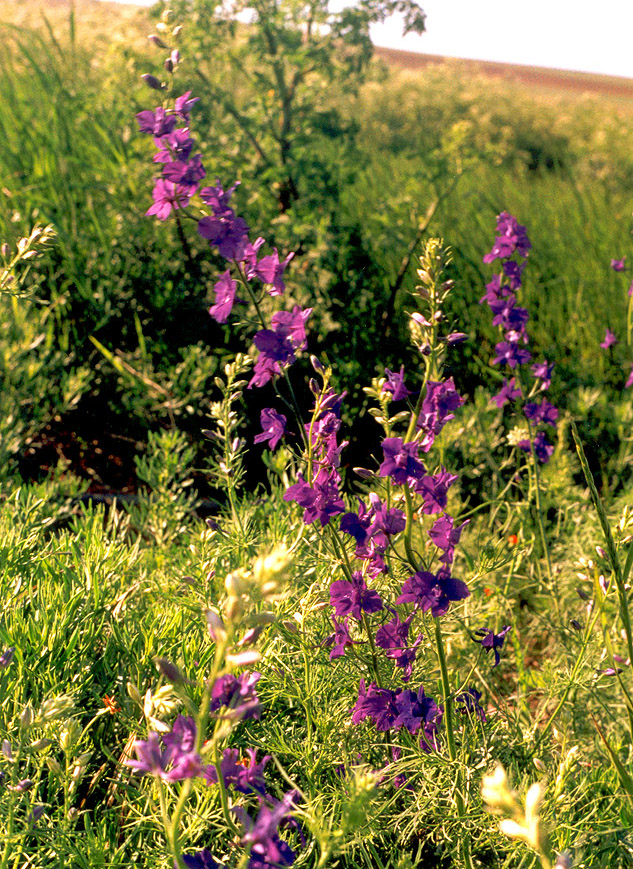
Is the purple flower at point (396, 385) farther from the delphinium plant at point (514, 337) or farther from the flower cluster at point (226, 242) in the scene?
the delphinium plant at point (514, 337)

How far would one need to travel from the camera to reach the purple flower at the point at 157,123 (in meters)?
1.62

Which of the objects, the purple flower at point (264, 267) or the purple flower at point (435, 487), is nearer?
the purple flower at point (435, 487)

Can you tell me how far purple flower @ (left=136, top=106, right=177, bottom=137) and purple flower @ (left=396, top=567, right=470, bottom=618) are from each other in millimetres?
1085

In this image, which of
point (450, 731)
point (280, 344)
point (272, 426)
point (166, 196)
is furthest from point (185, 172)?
point (450, 731)

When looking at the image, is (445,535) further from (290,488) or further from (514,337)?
(514,337)

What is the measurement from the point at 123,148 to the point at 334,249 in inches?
58.1

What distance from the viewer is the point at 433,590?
1261mm

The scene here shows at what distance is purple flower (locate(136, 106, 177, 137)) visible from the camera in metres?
1.62

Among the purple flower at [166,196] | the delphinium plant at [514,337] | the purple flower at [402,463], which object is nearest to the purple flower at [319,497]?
the purple flower at [402,463]

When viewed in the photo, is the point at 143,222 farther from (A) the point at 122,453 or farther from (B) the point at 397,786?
(B) the point at 397,786

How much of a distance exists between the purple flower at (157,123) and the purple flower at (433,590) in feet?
3.56

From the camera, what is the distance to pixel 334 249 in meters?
3.49

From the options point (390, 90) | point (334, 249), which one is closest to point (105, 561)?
point (334, 249)

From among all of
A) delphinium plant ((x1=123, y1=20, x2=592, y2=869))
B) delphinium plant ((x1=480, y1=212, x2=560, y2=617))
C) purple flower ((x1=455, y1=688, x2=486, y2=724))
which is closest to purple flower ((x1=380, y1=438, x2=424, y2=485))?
delphinium plant ((x1=123, y1=20, x2=592, y2=869))
